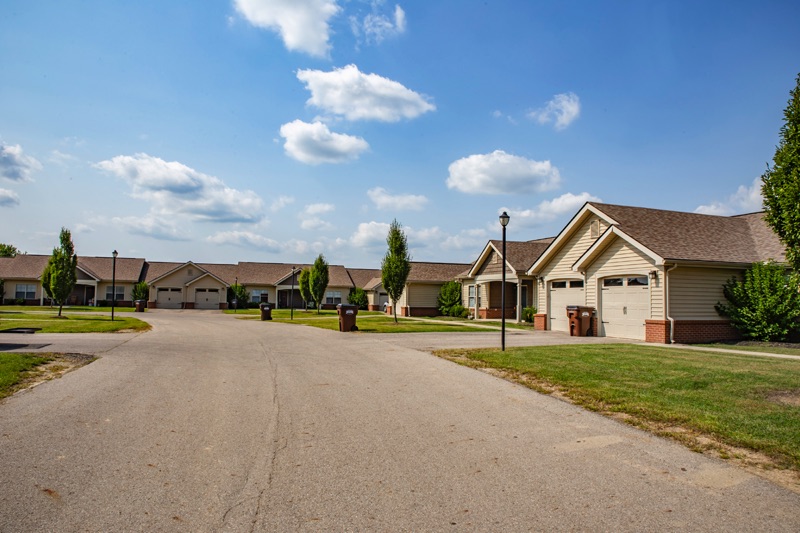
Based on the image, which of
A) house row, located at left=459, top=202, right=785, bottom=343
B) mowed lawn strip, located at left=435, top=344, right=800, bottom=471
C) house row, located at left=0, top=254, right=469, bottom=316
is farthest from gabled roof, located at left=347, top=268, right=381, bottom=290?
mowed lawn strip, located at left=435, top=344, right=800, bottom=471

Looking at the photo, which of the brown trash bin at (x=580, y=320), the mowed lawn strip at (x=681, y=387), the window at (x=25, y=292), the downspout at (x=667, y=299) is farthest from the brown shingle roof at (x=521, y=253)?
the window at (x=25, y=292)

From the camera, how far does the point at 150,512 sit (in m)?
4.06

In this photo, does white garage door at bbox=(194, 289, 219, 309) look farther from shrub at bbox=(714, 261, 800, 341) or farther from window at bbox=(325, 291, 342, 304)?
shrub at bbox=(714, 261, 800, 341)

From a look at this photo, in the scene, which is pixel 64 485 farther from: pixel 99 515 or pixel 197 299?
pixel 197 299

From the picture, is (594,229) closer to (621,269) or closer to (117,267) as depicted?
(621,269)

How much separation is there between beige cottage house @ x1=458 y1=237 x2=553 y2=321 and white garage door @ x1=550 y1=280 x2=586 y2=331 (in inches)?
208

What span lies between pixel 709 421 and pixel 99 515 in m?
6.91

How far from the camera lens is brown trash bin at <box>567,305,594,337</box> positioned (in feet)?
69.1

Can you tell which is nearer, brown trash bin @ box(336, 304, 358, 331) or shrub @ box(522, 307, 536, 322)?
brown trash bin @ box(336, 304, 358, 331)

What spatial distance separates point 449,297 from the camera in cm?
3928

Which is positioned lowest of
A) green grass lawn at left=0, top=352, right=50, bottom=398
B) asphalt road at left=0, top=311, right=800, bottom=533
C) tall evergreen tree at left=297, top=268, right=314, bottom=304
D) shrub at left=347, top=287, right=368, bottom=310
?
asphalt road at left=0, top=311, right=800, bottom=533

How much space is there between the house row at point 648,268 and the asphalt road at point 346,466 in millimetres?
11595

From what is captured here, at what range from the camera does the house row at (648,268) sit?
60.1ft

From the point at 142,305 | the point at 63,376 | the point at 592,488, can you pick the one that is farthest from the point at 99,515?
the point at 142,305
